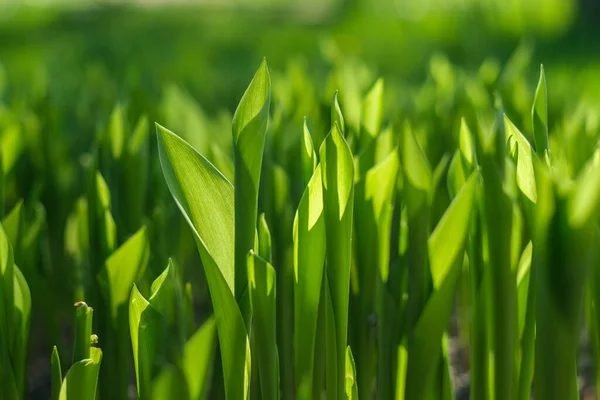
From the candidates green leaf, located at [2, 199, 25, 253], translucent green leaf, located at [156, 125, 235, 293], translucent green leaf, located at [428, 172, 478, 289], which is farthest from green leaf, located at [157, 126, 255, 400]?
green leaf, located at [2, 199, 25, 253]

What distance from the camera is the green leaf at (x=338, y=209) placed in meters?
0.70

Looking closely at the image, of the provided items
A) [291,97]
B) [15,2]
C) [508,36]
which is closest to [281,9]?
[15,2]

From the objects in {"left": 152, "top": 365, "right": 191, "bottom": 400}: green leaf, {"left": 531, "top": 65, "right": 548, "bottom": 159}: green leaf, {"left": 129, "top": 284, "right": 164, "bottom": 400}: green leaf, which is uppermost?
{"left": 531, "top": 65, "right": 548, "bottom": 159}: green leaf

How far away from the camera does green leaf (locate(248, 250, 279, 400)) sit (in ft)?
2.16

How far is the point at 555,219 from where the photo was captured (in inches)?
24.9

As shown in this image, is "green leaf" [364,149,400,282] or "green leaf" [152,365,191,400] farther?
"green leaf" [364,149,400,282]

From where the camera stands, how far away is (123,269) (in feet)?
2.68

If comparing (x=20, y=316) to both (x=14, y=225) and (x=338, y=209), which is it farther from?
(x=338, y=209)

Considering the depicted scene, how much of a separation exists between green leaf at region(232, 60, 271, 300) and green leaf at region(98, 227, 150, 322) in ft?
0.57

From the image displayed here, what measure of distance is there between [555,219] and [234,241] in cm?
29

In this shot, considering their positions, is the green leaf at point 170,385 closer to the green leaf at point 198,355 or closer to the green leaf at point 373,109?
the green leaf at point 198,355

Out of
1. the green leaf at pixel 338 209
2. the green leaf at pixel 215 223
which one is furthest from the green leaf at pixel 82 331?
the green leaf at pixel 338 209

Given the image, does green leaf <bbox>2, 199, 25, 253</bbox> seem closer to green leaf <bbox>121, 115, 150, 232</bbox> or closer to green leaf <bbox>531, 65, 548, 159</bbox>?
green leaf <bbox>121, 115, 150, 232</bbox>

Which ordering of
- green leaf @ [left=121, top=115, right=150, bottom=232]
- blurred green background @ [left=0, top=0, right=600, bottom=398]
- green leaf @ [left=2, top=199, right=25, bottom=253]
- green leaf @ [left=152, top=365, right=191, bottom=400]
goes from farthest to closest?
blurred green background @ [left=0, top=0, right=600, bottom=398] < green leaf @ [left=121, top=115, right=150, bottom=232] < green leaf @ [left=2, top=199, right=25, bottom=253] < green leaf @ [left=152, top=365, right=191, bottom=400]
